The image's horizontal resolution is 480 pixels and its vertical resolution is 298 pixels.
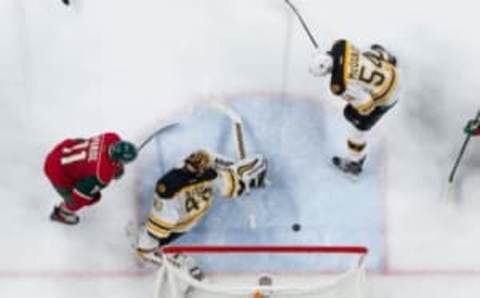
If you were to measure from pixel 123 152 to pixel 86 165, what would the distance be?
0.14 metres

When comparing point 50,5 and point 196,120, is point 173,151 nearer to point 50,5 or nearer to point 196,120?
point 196,120

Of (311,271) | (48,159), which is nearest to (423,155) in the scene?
(311,271)

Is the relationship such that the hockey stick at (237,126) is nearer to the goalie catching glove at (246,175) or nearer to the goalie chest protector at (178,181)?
the goalie catching glove at (246,175)

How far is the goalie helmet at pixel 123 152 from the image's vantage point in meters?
5.19

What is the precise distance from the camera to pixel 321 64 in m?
5.22

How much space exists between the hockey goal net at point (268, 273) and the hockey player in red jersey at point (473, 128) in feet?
1.83

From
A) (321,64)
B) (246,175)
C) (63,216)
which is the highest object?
(321,64)

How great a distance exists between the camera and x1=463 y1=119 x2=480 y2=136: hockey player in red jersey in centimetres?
551

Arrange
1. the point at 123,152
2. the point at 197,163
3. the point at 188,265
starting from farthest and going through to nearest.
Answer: the point at 188,265
the point at 197,163
the point at 123,152

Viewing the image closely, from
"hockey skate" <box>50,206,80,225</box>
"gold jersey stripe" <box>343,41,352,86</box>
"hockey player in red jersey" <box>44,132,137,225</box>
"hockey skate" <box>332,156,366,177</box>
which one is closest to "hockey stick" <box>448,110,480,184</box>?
"hockey skate" <box>332,156,366,177</box>

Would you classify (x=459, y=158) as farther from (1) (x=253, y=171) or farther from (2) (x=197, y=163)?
(2) (x=197, y=163)

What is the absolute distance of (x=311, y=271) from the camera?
5500 millimetres

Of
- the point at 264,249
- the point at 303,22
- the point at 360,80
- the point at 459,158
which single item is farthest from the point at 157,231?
the point at 459,158

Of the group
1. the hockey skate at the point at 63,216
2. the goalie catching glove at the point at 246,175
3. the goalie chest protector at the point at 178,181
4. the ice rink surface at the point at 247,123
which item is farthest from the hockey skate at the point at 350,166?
the hockey skate at the point at 63,216
